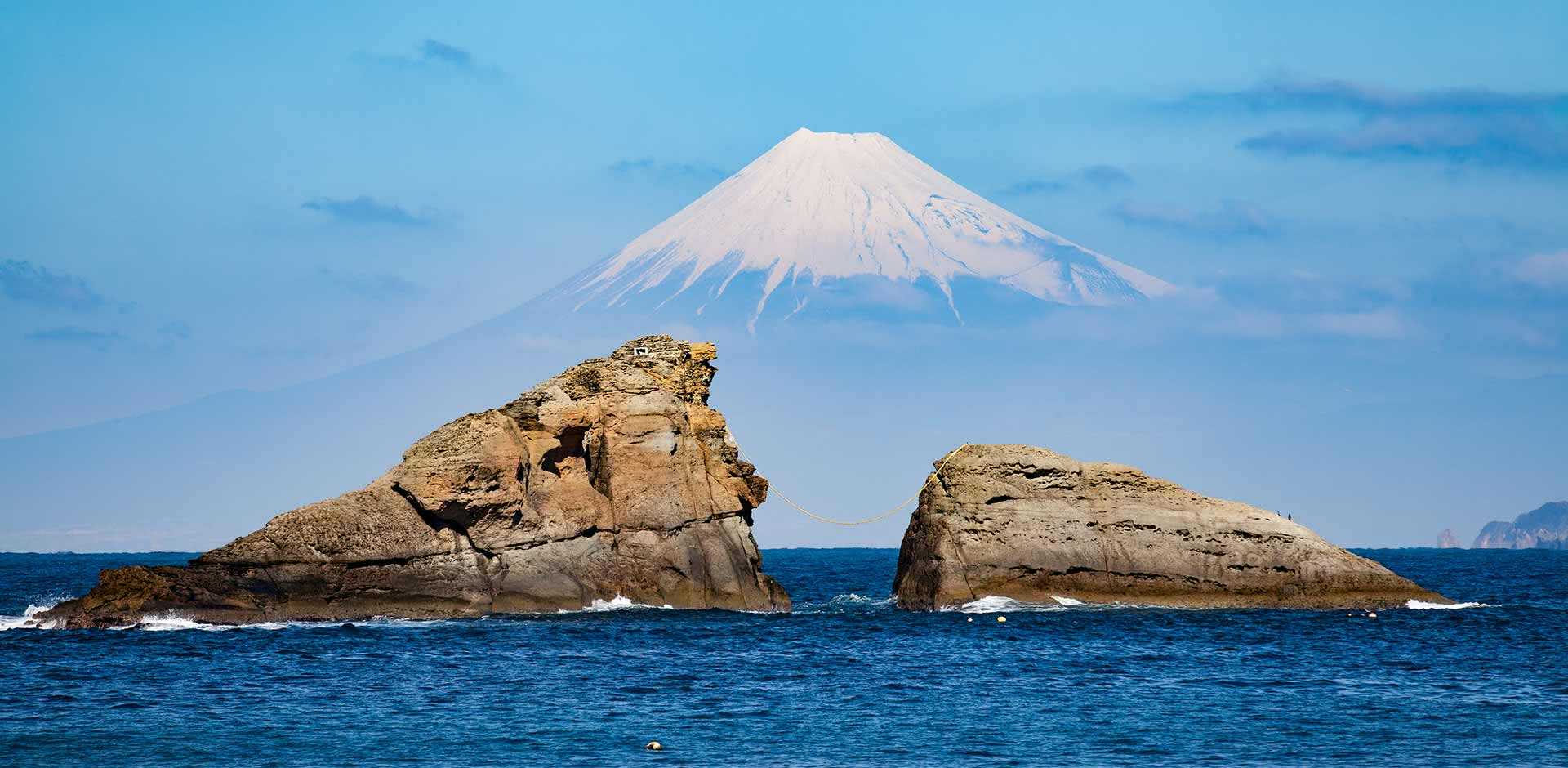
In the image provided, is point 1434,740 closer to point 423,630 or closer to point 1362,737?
point 1362,737

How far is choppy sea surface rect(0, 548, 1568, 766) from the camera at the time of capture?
99.3 ft

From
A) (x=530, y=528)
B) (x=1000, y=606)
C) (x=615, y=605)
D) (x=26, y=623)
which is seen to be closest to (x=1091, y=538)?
(x=1000, y=606)

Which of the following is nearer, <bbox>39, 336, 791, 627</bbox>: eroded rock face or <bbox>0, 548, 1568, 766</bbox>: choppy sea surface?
<bbox>0, 548, 1568, 766</bbox>: choppy sea surface

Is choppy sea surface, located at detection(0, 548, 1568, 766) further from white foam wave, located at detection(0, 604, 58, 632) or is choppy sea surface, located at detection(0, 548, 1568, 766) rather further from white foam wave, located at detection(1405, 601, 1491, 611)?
white foam wave, located at detection(1405, 601, 1491, 611)

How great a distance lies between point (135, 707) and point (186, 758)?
5.61 meters

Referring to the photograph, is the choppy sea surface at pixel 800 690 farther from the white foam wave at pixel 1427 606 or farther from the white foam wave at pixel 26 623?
the white foam wave at pixel 1427 606

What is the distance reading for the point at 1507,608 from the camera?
5972 centimetres

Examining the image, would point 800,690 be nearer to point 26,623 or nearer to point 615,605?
point 615,605

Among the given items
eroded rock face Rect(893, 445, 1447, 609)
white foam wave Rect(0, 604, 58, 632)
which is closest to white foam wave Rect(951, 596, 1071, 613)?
eroded rock face Rect(893, 445, 1447, 609)

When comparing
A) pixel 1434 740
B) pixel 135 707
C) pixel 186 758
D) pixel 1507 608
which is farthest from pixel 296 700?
pixel 1507 608

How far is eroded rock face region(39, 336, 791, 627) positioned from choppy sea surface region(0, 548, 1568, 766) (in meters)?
1.34

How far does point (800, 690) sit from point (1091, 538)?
20.0 m

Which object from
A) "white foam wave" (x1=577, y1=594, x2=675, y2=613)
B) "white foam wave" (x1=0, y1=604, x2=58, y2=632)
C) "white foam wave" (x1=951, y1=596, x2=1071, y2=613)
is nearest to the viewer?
"white foam wave" (x1=0, y1=604, x2=58, y2=632)

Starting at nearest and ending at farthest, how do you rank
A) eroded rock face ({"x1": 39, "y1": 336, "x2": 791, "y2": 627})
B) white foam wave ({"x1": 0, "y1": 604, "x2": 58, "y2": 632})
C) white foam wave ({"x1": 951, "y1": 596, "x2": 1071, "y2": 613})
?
1. white foam wave ({"x1": 0, "y1": 604, "x2": 58, "y2": 632})
2. eroded rock face ({"x1": 39, "y1": 336, "x2": 791, "y2": 627})
3. white foam wave ({"x1": 951, "y1": 596, "x2": 1071, "y2": 613})
